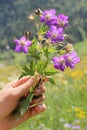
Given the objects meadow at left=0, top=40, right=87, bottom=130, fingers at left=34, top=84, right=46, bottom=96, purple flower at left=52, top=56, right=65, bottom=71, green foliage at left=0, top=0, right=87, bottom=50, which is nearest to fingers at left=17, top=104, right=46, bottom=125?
fingers at left=34, top=84, right=46, bottom=96

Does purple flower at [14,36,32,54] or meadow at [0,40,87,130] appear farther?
meadow at [0,40,87,130]

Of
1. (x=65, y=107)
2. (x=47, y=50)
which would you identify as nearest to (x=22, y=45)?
(x=47, y=50)

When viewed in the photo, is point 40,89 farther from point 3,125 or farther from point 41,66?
point 3,125

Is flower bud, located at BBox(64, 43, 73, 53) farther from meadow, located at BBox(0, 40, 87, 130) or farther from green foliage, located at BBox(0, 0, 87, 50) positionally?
green foliage, located at BBox(0, 0, 87, 50)

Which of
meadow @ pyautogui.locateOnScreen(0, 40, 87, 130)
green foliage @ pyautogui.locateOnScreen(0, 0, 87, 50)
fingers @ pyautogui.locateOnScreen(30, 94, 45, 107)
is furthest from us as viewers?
green foliage @ pyautogui.locateOnScreen(0, 0, 87, 50)

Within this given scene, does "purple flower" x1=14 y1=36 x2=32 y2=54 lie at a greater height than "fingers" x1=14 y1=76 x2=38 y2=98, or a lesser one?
greater

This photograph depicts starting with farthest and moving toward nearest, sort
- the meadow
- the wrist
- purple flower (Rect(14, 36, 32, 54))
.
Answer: the meadow < the wrist < purple flower (Rect(14, 36, 32, 54))
